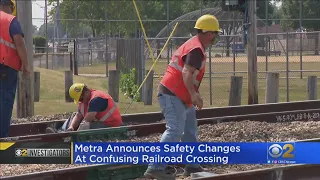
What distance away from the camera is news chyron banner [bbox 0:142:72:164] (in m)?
7.68

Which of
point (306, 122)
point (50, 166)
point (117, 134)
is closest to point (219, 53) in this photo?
point (306, 122)

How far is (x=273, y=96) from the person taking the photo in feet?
62.2

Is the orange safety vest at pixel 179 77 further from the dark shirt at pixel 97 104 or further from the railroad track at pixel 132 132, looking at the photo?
the dark shirt at pixel 97 104

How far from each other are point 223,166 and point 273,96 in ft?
33.1

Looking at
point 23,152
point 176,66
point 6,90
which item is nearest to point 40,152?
point 23,152

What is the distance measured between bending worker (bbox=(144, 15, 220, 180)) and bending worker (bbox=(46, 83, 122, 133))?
300cm

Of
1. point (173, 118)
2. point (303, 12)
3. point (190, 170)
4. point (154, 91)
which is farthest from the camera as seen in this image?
point (303, 12)

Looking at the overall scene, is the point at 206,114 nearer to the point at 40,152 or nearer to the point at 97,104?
the point at 97,104

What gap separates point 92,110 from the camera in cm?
1120

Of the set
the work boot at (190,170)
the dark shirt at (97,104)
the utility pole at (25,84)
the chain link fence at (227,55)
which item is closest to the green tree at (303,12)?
the chain link fence at (227,55)

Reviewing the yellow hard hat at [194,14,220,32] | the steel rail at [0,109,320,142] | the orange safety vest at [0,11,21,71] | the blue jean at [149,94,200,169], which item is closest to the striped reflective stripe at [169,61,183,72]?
the blue jean at [149,94,200,169]

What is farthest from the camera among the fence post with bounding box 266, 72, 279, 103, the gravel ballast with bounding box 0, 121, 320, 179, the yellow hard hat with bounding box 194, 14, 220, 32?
the fence post with bounding box 266, 72, 279, 103

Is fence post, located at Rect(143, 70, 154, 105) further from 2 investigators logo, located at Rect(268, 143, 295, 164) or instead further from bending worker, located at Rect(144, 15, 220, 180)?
2 investigators logo, located at Rect(268, 143, 295, 164)

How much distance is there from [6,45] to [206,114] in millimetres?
5808
